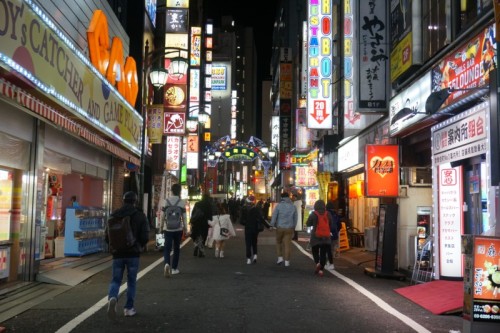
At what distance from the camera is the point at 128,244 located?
24.1 feet

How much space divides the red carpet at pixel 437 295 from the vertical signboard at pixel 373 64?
248 inches

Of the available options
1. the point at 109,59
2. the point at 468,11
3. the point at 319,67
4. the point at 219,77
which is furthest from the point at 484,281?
the point at 219,77

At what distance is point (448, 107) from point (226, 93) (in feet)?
341

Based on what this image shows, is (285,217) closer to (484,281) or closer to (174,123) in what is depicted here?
(484,281)

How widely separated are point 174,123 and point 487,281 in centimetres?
2031

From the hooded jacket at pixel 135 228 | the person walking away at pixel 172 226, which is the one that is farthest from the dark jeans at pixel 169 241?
the hooded jacket at pixel 135 228

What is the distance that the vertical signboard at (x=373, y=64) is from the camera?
15.6 meters

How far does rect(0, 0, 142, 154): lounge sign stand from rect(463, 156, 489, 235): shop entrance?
8.14 meters

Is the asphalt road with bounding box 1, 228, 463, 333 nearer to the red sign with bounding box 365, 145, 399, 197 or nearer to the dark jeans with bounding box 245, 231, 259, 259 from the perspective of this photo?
the dark jeans with bounding box 245, 231, 259, 259

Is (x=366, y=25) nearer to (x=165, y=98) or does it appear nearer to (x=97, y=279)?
(x=97, y=279)

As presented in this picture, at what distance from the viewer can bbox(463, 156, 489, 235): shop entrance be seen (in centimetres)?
1079

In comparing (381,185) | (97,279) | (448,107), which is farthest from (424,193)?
(97,279)

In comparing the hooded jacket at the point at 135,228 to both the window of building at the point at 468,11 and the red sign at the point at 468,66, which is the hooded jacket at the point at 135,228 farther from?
the window of building at the point at 468,11

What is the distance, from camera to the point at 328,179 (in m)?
28.0
